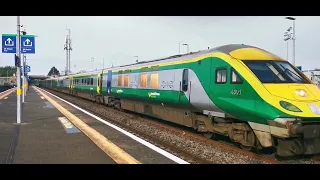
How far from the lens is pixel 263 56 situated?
964 centimetres

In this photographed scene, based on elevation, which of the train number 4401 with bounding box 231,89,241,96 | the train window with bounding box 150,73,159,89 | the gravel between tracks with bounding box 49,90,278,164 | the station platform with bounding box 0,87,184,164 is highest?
the train window with bounding box 150,73,159,89

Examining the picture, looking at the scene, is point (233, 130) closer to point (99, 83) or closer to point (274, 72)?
point (274, 72)

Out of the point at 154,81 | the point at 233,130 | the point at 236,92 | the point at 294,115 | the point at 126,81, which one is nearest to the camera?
the point at 294,115

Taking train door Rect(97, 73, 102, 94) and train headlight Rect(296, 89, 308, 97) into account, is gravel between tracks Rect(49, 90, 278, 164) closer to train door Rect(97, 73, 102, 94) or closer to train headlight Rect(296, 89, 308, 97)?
train headlight Rect(296, 89, 308, 97)

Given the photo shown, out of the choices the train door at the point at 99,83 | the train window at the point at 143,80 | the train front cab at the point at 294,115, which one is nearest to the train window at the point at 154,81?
the train window at the point at 143,80

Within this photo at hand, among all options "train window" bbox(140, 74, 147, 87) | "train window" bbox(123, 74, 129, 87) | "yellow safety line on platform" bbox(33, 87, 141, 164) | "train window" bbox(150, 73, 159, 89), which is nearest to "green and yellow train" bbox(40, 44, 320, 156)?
"train window" bbox(150, 73, 159, 89)

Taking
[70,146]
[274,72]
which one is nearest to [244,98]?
[274,72]

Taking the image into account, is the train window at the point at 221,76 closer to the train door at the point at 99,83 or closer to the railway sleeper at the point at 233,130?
the railway sleeper at the point at 233,130

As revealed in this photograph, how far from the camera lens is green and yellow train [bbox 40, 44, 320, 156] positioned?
25.9 ft

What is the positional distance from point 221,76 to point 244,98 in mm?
1331

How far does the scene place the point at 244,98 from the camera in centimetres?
893

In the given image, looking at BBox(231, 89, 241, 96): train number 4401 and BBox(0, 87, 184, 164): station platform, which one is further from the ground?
BBox(231, 89, 241, 96): train number 4401

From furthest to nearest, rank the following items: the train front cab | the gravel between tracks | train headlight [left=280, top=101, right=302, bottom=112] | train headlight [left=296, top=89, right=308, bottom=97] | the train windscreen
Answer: the train windscreen → train headlight [left=296, top=89, right=308, bottom=97] → the gravel between tracks → train headlight [left=280, top=101, right=302, bottom=112] → the train front cab
